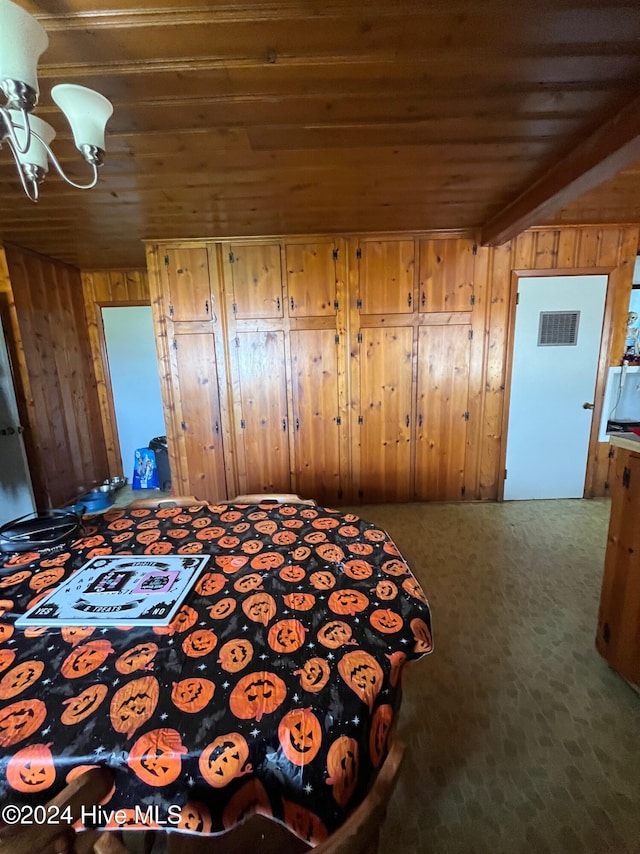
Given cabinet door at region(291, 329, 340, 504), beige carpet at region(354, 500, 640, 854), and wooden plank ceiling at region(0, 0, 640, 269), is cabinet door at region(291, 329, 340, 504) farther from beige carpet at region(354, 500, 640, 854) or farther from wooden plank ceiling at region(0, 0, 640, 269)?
beige carpet at region(354, 500, 640, 854)

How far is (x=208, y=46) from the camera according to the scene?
1.22 m

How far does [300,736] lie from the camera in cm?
70

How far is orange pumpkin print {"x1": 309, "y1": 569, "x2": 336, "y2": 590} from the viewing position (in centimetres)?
110

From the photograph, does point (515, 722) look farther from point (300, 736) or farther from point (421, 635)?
point (300, 736)

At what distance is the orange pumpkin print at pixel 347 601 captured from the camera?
100 centimetres

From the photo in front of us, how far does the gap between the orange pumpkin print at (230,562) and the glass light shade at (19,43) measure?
53.4 inches

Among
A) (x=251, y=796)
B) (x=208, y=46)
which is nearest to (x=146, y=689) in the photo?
(x=251, y=796)

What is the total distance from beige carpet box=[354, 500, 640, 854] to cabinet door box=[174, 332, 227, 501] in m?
1.95

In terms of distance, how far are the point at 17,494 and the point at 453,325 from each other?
3980mm

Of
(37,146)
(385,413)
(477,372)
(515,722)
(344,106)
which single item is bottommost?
(515,722)

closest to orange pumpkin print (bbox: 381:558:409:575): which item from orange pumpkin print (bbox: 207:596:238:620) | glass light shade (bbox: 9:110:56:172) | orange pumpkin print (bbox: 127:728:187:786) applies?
orange pumpkin print (bbox: 207:596:238:620)

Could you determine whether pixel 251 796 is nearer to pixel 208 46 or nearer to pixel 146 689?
pixel 146 689

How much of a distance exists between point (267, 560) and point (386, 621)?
17.7 inches

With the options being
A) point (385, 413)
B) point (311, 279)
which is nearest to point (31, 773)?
point (385, 413)
